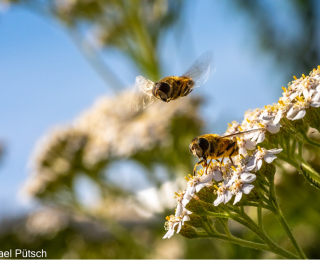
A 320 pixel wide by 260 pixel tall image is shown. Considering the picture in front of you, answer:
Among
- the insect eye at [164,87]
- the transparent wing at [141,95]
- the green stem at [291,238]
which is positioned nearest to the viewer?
the green stem at [291,238]

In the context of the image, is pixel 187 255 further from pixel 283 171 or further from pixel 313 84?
pixel 313 84

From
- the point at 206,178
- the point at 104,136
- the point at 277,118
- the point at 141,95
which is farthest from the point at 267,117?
the point at 104,136

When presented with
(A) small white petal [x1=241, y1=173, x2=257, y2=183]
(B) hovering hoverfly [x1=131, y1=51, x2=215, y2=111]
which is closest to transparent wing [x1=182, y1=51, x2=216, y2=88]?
(B) hovering hoverfly [x1=131, y1=51, x2=215, y2=111]

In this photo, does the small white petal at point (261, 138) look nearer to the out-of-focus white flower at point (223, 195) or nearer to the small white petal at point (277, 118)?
the small white petal at point (277, 118)

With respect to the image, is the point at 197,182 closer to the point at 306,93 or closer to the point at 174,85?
the point at 306,93

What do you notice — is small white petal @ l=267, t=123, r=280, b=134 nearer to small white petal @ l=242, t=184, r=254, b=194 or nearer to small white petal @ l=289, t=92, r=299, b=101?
small white petal @ l=289, t=92, r=299, b=101

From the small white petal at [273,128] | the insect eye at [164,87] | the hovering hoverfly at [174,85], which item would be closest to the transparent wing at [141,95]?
the hovering hoverfly at [174,85]
